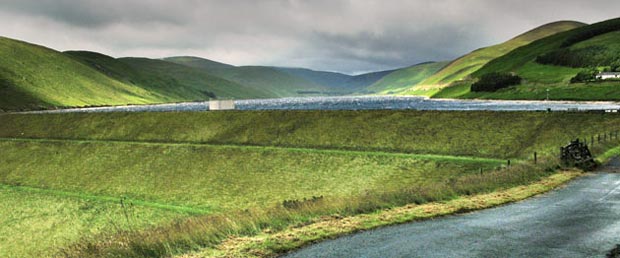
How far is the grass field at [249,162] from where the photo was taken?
5569 cm

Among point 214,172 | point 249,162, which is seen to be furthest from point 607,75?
point 214,172

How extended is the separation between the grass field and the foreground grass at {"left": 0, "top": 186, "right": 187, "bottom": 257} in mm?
215

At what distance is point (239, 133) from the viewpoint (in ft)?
301

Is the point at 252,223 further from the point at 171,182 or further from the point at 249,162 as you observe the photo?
the point at 249,162

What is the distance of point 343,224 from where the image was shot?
18766mm

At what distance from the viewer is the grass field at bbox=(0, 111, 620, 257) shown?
183 feet

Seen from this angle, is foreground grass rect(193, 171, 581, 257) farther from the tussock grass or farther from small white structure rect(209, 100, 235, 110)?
small white structure rect(209, 100, 235, 110)

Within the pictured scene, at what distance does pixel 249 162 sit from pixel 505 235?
5864cm

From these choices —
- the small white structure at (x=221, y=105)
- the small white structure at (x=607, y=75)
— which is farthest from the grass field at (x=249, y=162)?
the small white structure at (x=607, y=75)

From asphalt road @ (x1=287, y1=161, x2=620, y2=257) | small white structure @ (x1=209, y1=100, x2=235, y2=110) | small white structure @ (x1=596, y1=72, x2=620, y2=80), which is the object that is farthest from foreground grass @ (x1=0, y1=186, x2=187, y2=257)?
small white structure @ (x1=596, y1=72, x2=620, y2=80)

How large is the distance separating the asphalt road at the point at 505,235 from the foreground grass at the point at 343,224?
638 mm

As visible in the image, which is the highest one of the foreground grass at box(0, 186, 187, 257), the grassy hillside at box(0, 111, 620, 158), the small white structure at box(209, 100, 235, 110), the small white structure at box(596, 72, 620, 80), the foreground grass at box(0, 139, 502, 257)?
the small white structure at box(596, 72, 620, 80)

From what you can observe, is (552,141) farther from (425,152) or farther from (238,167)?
(238,167)

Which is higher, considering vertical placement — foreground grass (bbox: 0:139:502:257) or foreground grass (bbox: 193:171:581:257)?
foreground grass (bbox: 193:171:581:257)
